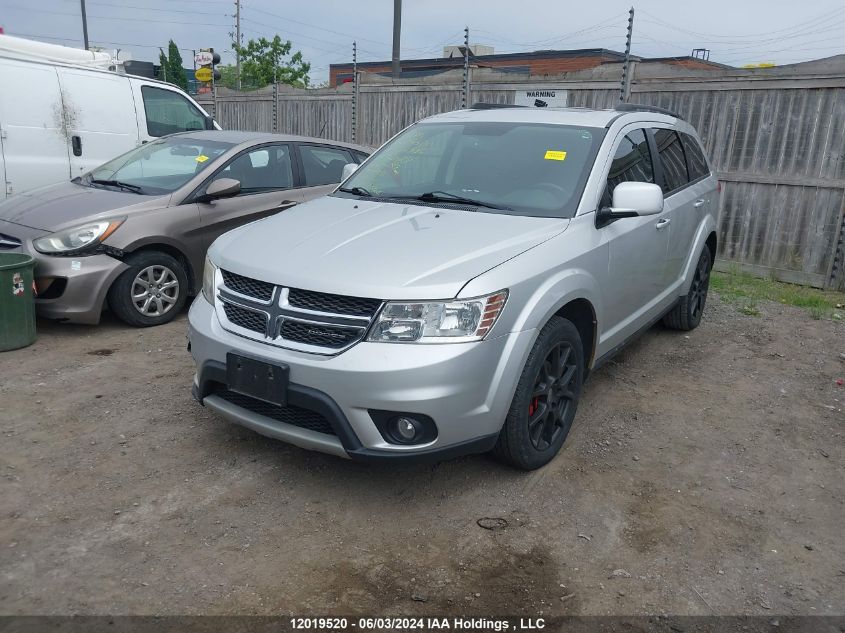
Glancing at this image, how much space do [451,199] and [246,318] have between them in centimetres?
140

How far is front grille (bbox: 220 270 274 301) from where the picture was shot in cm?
342

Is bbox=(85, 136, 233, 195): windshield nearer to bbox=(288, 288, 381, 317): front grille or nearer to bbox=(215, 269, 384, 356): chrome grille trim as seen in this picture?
bbox=(215, 269, 384, 356): chrome grille trim

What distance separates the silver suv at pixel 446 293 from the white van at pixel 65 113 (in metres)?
4.74

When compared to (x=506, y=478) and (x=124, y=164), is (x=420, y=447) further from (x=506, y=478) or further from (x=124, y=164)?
(x=124, y=164)

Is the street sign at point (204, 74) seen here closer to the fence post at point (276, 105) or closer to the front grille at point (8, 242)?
the fence post at point (276, 105)

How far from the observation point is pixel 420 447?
3.20 meters

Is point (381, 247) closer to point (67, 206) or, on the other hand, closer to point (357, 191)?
point (357, 191)

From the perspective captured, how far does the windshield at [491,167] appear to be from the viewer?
13.5ft

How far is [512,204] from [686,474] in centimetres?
175

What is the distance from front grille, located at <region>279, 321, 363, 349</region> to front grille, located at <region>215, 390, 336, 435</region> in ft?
1.01

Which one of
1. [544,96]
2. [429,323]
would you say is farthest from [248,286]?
[544,96]

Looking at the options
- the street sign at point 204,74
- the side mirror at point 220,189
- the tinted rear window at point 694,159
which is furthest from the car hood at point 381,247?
the street sign at point 204,74

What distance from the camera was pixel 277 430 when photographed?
11.1ft

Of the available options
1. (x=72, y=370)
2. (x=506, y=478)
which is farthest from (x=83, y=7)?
(x=506, y=478)
